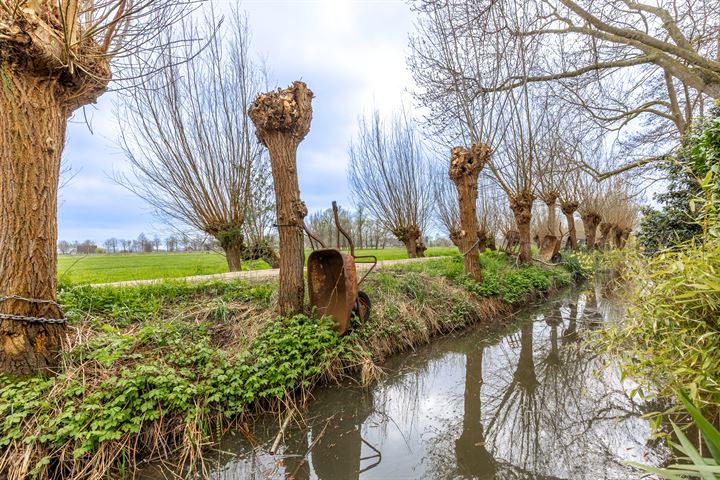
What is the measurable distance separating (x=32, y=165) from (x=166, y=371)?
1960 mm

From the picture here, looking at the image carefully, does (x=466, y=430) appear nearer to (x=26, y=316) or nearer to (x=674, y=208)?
(x=26, y=316)

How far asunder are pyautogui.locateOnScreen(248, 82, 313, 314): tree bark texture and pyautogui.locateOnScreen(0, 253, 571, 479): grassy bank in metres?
0.41

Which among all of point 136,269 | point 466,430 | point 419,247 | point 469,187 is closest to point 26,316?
point 466,430

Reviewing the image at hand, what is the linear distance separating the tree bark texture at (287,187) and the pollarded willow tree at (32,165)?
1.32 m

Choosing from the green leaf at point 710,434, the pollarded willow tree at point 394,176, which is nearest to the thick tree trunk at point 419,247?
the pollarded willow tree at point 394,176

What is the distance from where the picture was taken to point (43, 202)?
245 cm

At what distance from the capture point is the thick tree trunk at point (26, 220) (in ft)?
7.59

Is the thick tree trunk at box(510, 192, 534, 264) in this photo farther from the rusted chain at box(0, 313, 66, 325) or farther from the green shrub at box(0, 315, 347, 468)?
the rusted chain at box(0, 313, 66, 325)

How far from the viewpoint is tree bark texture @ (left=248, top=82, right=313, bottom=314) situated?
3.73 metres

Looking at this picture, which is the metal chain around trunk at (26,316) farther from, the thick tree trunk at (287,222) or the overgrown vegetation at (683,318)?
the overgrown vegetation at (683,318)

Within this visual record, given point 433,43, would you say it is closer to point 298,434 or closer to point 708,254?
point 708,254

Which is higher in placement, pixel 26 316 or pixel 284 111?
pixel 284 111

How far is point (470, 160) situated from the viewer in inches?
258

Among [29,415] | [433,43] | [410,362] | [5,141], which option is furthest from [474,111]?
[29,415]
